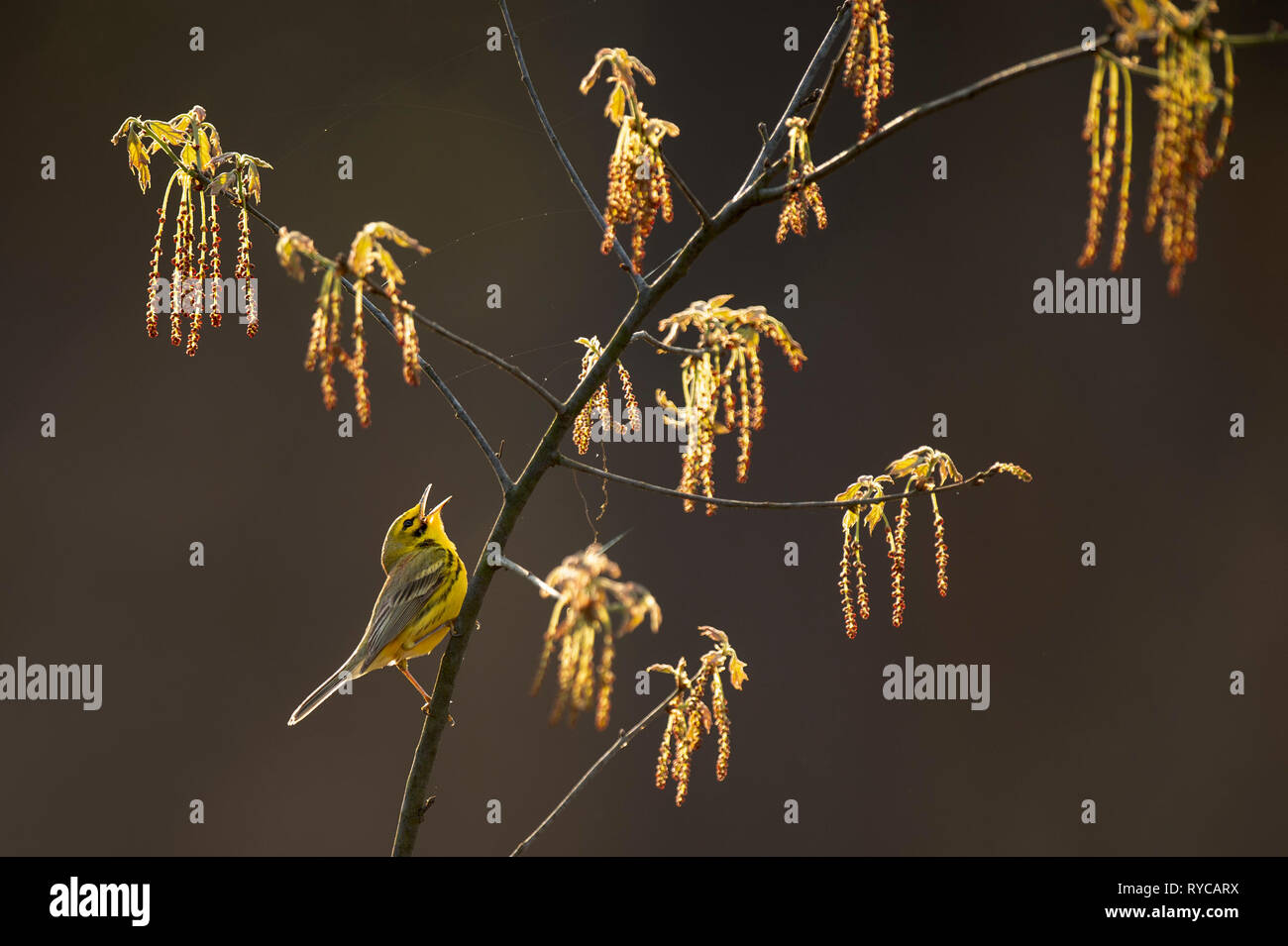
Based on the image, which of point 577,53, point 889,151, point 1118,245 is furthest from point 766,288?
point 1118,245

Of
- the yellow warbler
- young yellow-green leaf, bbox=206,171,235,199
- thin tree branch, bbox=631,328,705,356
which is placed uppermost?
young yellow-green leaf, bbox=206,171,235,199

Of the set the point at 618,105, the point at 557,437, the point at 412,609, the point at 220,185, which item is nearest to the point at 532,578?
the point at 557,437

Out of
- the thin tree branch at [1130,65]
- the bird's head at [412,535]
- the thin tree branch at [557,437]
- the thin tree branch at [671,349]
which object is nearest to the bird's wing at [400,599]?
the bird's head at [412,535]

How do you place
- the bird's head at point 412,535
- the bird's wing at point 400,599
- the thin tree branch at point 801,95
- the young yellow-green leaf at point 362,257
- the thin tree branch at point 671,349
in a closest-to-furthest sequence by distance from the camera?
1. the young yellow-green leaf at point 362,257
2. the thin tree branch at point 671,349
3. the thin tree branch at point 801,95
4. the bird's wing at point 400,599
5. the bird's head at point 412,535

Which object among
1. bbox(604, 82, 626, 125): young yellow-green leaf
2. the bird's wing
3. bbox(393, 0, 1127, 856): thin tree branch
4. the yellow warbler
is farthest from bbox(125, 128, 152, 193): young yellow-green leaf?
the bird's wing

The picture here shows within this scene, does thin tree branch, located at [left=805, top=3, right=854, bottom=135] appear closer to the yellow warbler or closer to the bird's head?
the yellow warbler

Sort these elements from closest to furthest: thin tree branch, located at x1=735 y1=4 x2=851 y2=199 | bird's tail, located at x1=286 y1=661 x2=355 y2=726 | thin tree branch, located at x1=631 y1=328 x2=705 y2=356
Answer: thin tree branch, located at x1=631 y1=328 x2=705 y2=356 → thin tree branch, located at x1=735 y1=4 x2=851 y2=199 → bird's tail, located at x1=286 y1=661 x2=355 y2=726

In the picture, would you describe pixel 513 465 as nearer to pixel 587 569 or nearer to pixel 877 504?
pixel 877 504

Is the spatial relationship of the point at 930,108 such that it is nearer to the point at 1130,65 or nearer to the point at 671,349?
the point at 1130,65

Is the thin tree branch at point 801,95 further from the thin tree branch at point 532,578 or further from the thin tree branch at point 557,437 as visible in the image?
the thin tree branch at point 532,578

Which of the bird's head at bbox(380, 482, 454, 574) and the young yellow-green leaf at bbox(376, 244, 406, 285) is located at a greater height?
the young yellow-green leaf at bbox(376, 244, 406, 285)
